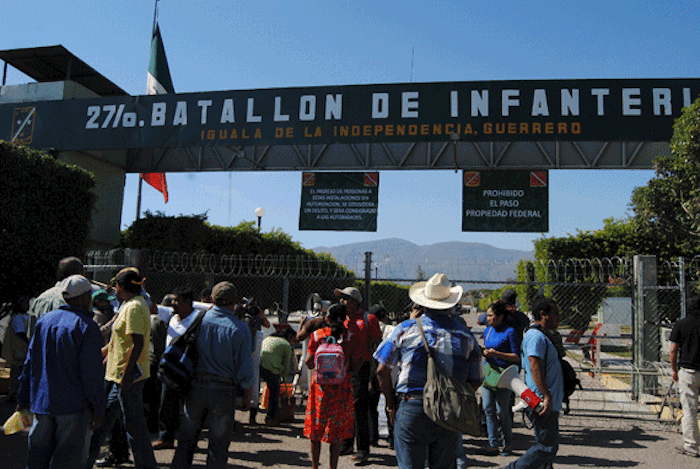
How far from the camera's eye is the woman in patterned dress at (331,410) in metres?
5.00

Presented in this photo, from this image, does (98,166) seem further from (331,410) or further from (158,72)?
(331,410)

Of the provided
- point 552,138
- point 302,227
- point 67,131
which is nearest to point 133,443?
point 302,227

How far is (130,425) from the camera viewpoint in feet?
15.3

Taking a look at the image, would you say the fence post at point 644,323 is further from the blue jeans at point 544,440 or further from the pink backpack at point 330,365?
the pink backpack at point 330,365

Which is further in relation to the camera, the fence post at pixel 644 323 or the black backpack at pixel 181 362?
the fence post at pixel 644 323

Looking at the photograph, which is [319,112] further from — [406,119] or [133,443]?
[133,443]

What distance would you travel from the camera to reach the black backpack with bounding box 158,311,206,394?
4.25 metres

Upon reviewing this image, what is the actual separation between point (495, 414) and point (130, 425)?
13.2ft

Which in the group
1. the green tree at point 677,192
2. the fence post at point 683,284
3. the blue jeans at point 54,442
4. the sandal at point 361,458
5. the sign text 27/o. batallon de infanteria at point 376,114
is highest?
the sign text 27/o. batallon de infanteria at point 376,114

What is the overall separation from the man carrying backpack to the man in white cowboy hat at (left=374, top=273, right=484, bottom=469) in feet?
2.44

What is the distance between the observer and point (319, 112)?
44.1 feet

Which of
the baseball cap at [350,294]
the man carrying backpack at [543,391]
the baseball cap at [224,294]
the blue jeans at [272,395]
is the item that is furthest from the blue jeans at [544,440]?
the blue jeans at [272,395]

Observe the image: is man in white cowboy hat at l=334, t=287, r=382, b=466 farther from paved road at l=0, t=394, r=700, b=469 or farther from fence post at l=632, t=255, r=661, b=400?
fence post at l=632, t=255, r=661, b=400

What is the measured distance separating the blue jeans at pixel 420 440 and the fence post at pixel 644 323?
7098mm
